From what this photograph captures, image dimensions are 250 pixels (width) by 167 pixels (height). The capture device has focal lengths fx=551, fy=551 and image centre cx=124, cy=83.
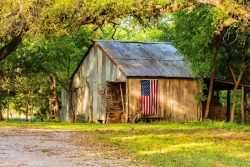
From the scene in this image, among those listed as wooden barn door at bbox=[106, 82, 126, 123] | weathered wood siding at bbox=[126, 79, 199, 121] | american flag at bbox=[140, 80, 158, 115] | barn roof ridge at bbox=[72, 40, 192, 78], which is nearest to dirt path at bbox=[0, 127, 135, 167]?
weathered wood siding at bbox=[126, 79, 199, 121]

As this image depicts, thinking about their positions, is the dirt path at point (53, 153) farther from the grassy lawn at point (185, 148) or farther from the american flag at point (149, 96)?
the american flag at point (149, 96)

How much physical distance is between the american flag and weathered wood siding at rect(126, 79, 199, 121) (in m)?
0.28

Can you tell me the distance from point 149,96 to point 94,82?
5.05 meters

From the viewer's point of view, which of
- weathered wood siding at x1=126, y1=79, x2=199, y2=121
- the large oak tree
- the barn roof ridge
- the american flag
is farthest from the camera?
the barn roof ridge

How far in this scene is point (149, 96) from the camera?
34750 mm

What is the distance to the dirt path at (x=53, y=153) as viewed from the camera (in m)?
12.8

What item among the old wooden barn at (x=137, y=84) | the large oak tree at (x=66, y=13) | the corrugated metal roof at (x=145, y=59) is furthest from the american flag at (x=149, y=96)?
the large oak tree at (x=66, y=13)

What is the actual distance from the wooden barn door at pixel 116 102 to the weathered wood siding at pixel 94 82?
1.36 feet

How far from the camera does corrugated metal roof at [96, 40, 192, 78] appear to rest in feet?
114

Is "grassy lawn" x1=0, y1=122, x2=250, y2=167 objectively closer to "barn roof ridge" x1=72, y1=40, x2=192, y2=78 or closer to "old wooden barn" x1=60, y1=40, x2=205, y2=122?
"old wooden barn" x1=60, y1=40, x2=205, y2=122

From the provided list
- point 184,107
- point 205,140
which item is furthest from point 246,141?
point 184,107

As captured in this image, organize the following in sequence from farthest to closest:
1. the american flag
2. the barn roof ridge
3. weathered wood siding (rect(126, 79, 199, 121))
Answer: the barn roof ridge, the american flag, weathered wood siding (rect(126, 79, 199, 121))

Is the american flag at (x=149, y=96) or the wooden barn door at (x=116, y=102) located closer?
the american flag at (x=149, y=96)

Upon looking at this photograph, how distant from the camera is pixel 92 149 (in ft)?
53.8
